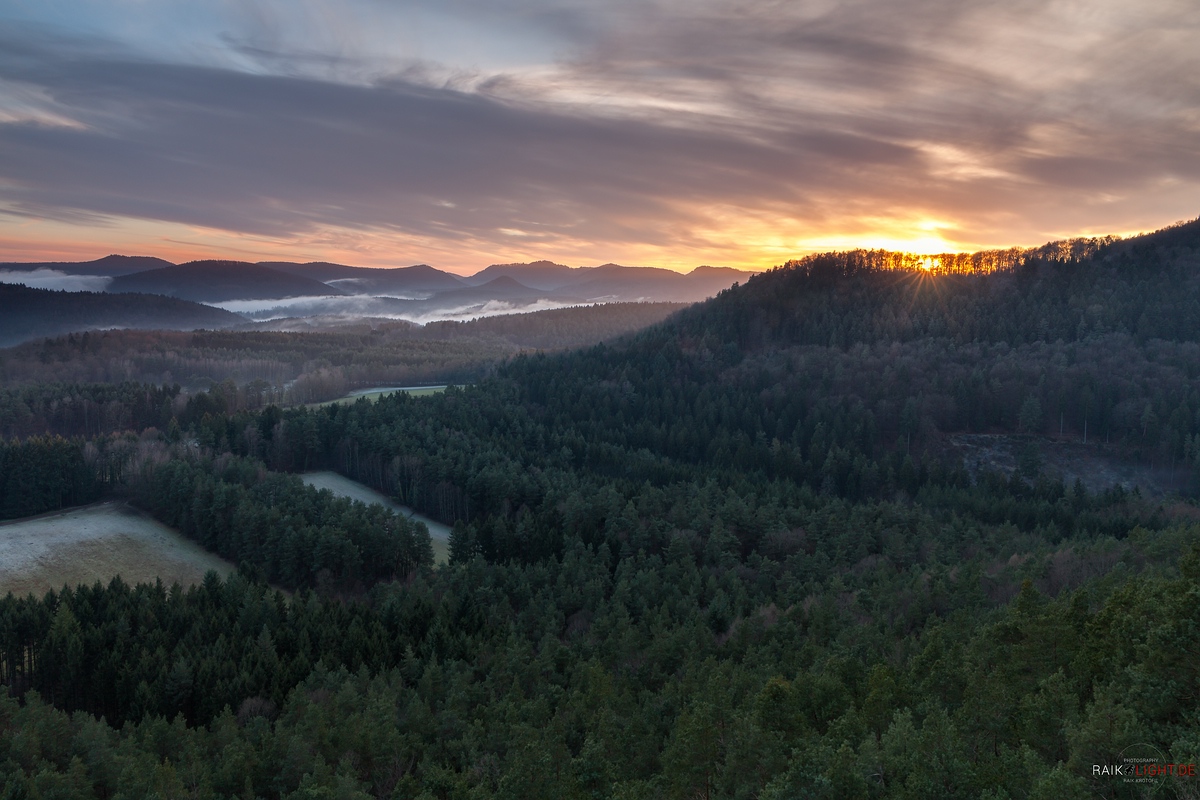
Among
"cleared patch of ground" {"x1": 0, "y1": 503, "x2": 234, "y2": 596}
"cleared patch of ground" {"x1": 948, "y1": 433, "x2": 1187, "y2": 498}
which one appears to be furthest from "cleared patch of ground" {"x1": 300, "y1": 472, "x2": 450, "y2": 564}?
"cleared patch of ground" {"x1": 948, "y1": 433, "x2": 1187, "y2": 498}

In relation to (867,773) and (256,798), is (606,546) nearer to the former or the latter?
(256,798)

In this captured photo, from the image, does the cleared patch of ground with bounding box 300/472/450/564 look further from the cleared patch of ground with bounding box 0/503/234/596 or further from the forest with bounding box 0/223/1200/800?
the cleared patch of ground with bounding box 0/503/234/596

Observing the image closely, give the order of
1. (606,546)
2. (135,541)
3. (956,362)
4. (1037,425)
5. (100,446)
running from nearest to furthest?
(606,546) < (135,541) < (100,446) < (1037,425) < (956,362)

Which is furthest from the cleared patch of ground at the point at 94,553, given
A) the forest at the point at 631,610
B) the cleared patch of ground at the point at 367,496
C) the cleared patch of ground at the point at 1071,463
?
the cleared patch of ground at the point at 1071,463

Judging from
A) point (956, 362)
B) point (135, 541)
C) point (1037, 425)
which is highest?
point (956, 362)

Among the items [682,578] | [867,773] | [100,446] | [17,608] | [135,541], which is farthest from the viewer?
[100,446]

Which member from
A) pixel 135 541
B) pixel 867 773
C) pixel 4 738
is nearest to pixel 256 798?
pixel 4 738
